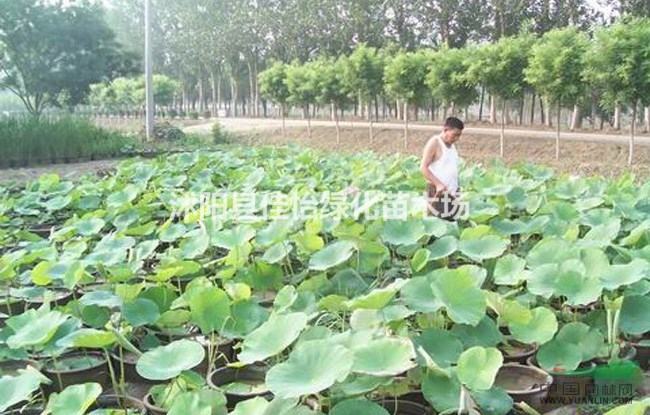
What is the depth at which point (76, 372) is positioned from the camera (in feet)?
7.93

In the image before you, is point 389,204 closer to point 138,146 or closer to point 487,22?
point 138,146

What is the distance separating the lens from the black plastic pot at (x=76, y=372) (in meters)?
2.41

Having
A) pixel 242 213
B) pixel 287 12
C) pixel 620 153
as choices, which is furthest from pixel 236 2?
pixel 242 213

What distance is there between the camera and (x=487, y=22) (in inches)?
1003

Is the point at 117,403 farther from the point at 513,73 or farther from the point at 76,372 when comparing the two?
the point at 513,73

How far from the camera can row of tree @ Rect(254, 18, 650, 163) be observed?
1132 centimetres

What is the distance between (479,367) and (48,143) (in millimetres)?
11978

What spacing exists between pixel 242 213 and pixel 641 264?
2451 millimetres

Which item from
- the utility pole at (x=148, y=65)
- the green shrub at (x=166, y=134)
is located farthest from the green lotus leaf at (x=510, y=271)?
the green shrub at (x=166, y=134)

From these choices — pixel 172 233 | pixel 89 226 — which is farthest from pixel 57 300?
pixel 89 226

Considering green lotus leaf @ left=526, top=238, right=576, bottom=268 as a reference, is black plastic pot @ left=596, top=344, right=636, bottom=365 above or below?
below

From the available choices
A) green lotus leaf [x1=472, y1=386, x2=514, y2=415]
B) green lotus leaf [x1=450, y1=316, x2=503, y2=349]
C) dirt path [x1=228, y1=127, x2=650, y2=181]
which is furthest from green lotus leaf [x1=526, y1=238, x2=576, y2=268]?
dirt path [x1=228, y1=127, x2=650, y2=181]

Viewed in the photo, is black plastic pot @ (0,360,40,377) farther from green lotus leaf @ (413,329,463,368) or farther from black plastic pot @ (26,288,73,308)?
green lotus leaf @ (413,329,463,368)

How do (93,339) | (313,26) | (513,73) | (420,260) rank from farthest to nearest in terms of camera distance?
(313,26) → (513,73) → (420,260) → (93,339)
